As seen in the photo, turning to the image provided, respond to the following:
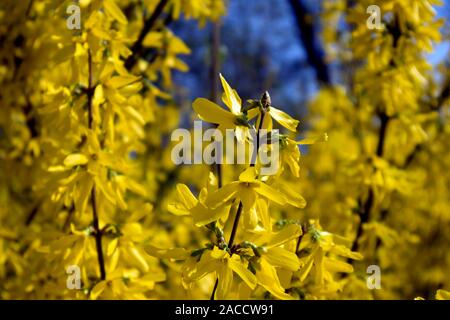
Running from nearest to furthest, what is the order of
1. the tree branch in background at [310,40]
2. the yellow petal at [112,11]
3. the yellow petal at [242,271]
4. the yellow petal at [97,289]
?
the yellow petal at [242,271] → the yellow petal at [97,289] → the yellow petal at [112,11] → the tree branch in background at [310,40]

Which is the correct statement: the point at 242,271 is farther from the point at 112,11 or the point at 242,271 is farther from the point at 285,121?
the point at 112,11

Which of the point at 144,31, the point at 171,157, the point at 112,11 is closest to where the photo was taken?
the point at 112,11

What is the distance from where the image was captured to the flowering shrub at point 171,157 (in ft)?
4.12

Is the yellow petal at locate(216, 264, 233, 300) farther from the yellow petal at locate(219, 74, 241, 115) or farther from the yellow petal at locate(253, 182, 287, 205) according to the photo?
the yellow petal at locate(219, 74, 241, 115)

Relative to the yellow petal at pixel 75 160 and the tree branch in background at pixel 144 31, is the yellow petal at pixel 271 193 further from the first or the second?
the tree branch in background at pixel 144 31

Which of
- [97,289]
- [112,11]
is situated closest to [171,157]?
[112,11]

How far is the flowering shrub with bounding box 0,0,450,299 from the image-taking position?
1.26 metres

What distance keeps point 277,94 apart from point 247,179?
15046 mm

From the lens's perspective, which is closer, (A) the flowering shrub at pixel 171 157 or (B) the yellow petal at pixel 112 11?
(A) the flowering shrub at pixel 171 157

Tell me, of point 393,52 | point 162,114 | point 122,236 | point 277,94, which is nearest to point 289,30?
point 277,94

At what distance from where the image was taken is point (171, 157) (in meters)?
2.36

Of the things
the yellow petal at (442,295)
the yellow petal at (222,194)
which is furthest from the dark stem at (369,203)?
the yellow petal at (222,194)

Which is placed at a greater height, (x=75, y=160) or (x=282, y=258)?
(x=75, y=160)
